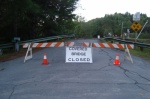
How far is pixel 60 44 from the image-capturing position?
1328cm

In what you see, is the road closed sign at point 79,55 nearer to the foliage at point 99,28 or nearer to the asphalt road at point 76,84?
the asphalt road at point 76,84

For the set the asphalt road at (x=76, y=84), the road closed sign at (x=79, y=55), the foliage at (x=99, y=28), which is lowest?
the asphalt road at (x=76, y=84)

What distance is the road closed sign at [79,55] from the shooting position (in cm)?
1233

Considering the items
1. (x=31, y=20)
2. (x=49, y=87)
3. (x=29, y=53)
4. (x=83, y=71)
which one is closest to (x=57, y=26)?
(x=31, y=20)

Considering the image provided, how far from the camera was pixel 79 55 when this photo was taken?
12.5 m

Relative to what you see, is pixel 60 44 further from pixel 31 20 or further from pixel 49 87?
pixel 31 20

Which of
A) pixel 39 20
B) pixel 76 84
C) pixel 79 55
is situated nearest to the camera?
pixel 76 84

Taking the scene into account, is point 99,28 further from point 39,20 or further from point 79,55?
point 79,55

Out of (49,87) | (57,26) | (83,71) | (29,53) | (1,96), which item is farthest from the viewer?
(57,26)

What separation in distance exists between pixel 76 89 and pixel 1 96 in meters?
2.08

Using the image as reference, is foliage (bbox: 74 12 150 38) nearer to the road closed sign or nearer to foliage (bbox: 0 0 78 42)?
foliage (bbox: 0 0 78 42)

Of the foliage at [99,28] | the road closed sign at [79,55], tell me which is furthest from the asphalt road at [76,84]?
the foliage at [99,28]

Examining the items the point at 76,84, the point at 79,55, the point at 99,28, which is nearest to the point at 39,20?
the point at 79,55

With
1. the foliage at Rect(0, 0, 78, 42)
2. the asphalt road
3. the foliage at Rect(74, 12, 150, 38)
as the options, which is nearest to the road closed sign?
the asphalt road
